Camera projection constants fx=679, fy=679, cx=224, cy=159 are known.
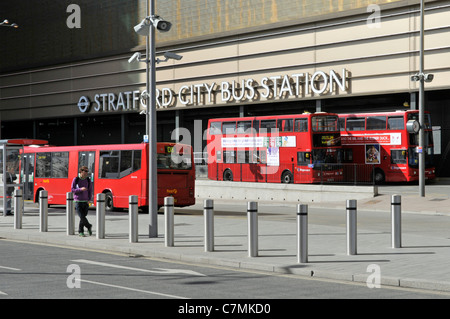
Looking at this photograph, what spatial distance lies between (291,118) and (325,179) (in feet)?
14.3

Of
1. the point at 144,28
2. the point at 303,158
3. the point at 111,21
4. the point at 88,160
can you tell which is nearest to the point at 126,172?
the point at 88,160

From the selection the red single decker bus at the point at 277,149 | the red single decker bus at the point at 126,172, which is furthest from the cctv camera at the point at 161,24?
the red single decker bus at the point at 277,149

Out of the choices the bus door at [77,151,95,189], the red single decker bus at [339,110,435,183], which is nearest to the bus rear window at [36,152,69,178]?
the bus door at [77,151,95,189]

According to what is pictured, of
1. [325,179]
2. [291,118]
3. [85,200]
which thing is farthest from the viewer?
[291,118]

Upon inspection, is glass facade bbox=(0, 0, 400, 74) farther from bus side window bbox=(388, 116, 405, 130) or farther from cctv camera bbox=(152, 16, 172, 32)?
cctv camera bbox=(152, 16, 172, 32)

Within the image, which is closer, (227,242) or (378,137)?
(227,242)

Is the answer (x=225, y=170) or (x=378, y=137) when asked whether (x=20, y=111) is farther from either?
(x=378, y=137)

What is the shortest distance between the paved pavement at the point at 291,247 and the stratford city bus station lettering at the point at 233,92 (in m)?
24.0

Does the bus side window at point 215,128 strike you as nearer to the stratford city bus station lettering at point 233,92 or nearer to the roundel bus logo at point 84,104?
the stratford city bus station lettering at point 233,92

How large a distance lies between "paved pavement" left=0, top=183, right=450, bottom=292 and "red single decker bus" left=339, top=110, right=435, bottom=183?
14.4 metres

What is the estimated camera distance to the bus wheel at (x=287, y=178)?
35094 mm
